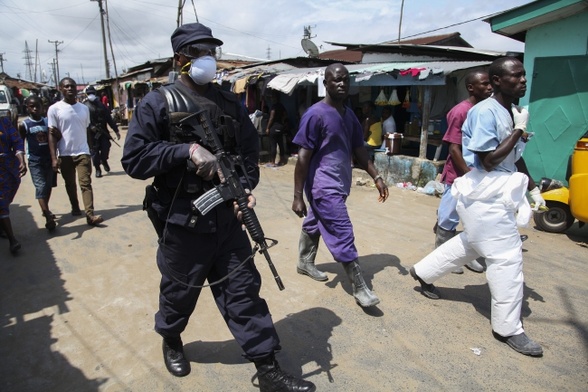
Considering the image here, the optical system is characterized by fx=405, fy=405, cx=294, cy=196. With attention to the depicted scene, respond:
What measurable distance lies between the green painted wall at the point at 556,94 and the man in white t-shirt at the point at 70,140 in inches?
259

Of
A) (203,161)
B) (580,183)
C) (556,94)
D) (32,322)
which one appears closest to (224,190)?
(203,161)

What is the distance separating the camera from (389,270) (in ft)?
12.9

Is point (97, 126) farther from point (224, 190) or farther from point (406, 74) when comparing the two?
point (224, 190)

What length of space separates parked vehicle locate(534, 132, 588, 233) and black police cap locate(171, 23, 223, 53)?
4.34 metres

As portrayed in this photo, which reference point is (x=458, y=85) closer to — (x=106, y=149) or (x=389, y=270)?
(x=389, y=270)

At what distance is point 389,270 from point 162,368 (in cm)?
229

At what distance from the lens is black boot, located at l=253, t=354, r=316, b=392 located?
85.0 inches

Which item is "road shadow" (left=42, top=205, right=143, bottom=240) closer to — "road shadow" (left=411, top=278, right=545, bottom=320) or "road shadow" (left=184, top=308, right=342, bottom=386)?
"road shadow" (left=184, top=308, right=342, bottom=386)

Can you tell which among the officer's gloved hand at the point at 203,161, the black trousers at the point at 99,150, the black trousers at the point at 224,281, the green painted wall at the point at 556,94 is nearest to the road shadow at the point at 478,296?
the black trousers at the point at 224,281

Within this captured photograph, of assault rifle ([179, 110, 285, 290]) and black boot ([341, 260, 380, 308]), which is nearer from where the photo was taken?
assault rifle ([179, 110, 285, 290])

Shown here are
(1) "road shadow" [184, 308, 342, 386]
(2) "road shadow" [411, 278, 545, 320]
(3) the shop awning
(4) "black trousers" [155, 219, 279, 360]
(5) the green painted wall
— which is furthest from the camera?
(3) the shop awning

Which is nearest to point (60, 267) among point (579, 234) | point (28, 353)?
point (28, 353)

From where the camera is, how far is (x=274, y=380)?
7.08 feet

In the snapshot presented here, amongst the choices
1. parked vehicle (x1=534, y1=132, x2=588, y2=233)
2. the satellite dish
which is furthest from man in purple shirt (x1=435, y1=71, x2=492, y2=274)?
the satellite dish
